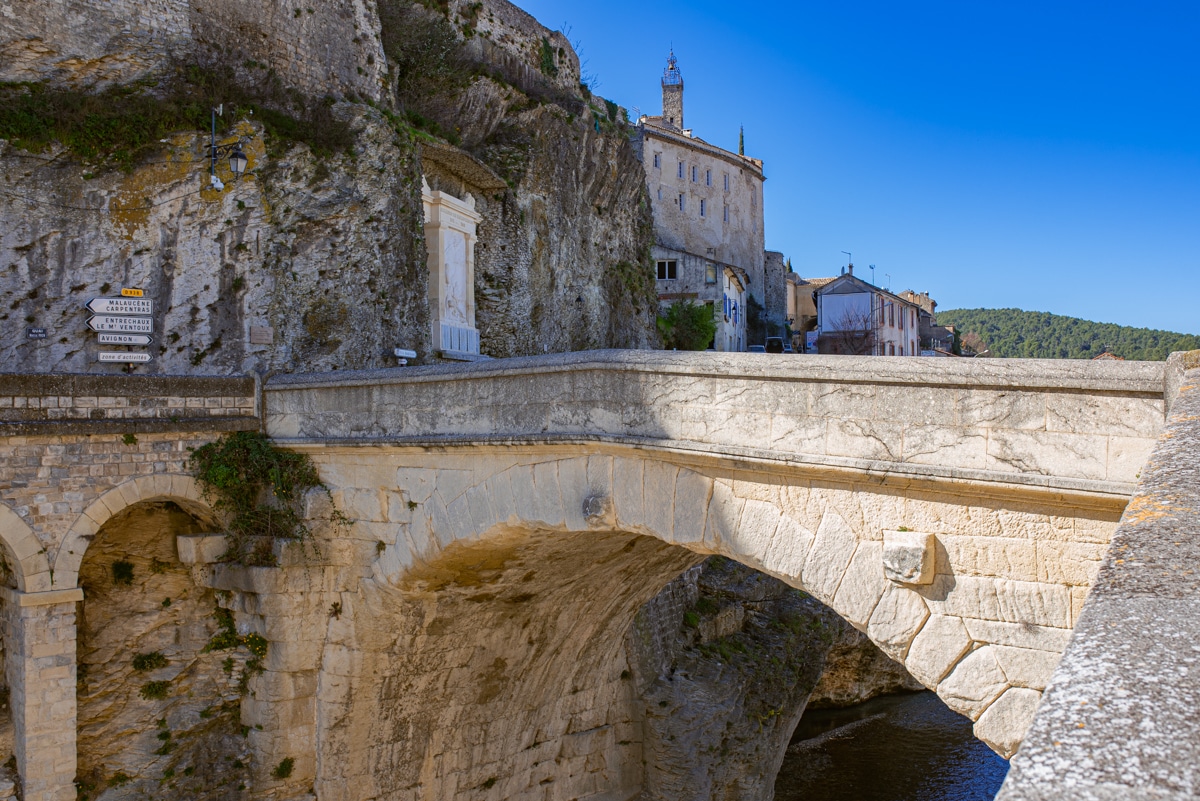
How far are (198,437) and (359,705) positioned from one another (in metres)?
2.95

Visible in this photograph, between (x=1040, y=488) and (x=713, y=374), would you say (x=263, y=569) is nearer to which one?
(x=713, y=374)

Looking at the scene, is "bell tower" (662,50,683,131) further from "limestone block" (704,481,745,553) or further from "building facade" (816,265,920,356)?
"limestone block" (704,481,745,553)

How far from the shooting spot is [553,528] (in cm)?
695

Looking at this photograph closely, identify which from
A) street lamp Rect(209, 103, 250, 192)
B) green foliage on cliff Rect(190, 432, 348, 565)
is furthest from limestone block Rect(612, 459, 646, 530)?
street lamp Rect(209, 103, 250, 192)

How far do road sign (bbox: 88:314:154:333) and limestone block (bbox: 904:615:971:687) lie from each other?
414 inches

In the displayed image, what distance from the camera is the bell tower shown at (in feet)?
166

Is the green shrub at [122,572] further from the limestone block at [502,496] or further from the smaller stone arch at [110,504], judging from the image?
the limestone block at [502,496]

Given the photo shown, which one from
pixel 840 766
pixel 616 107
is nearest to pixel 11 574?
pixel 840 766

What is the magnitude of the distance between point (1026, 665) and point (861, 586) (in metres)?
0.91

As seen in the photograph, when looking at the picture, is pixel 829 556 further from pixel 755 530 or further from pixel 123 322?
pixel 123 322

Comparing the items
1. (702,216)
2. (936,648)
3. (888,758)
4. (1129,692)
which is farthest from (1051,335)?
(1129,692)

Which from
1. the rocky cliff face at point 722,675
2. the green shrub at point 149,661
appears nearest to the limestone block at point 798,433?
the green shrub at point 149,661

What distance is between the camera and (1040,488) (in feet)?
15.0

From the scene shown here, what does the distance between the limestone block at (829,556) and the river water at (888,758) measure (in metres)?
13.0
